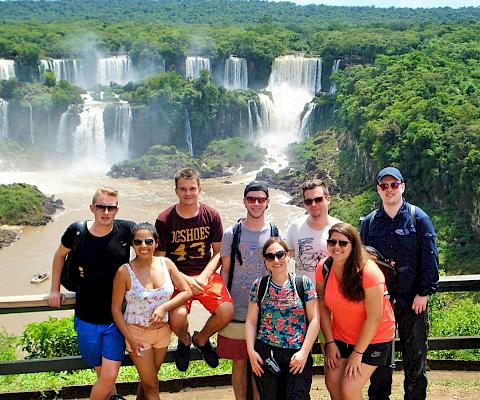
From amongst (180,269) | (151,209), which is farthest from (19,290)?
(180,269)

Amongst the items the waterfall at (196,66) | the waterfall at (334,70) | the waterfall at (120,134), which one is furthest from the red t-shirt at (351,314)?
the waterfall at (196,66)

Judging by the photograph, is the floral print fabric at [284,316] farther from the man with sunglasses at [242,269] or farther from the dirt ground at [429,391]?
the dirt ground at [429,391]

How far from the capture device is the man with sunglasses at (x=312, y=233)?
5109 millimetres

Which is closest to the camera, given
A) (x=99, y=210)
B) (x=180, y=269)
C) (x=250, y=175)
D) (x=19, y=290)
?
(x=99, y=210)

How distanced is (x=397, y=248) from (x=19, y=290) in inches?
995

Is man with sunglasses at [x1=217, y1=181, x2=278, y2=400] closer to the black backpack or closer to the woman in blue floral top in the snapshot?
the black backpack

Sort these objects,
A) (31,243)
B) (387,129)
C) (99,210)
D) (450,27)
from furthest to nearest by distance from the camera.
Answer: (450,27) < (387,129) < (31,243) < (99,210)

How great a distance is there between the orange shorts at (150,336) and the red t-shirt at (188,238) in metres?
0.58

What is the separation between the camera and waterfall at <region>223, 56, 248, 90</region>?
210 feet

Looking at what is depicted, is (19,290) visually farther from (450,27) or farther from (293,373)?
(450,27)

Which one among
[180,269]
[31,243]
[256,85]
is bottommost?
[31,243]

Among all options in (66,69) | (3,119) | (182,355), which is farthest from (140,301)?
(66,69)

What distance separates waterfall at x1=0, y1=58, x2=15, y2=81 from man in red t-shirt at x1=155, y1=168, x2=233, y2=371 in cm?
5590

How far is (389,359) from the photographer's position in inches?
188
